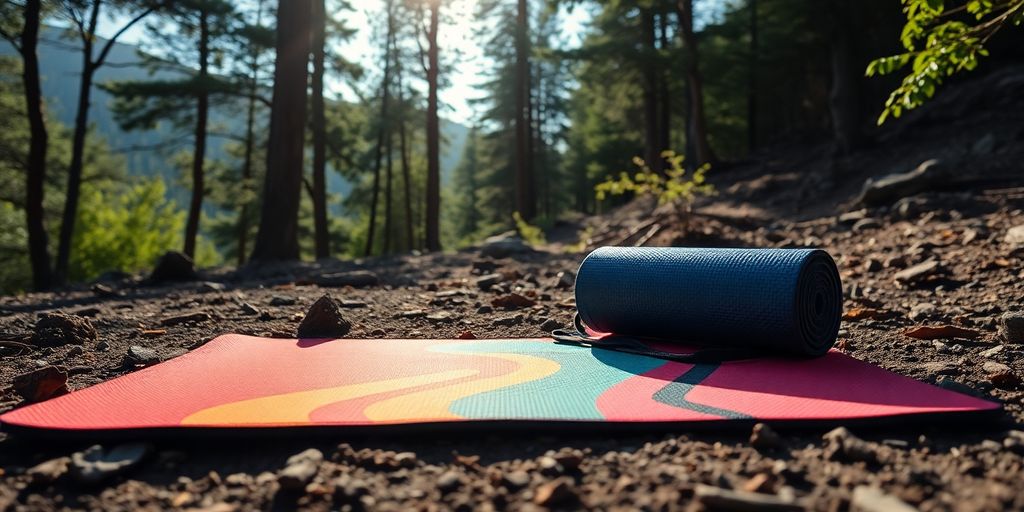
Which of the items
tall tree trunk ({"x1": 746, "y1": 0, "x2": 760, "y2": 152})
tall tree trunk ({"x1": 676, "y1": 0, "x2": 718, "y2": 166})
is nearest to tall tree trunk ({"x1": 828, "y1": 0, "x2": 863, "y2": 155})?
tall tree trunk ({"x1": 676, "y1": 0, "x2": 718, "y2": 166})

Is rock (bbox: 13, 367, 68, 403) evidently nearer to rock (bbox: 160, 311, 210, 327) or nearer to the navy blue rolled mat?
rock (bbox: 160, 311, 210, 327)

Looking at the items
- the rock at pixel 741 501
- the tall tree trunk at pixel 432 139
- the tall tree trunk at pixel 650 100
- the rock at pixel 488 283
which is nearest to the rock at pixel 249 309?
the rock at pixel 488 283

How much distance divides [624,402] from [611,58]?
17.5 m

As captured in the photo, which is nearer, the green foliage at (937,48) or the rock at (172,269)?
the green foliage at (937,48)

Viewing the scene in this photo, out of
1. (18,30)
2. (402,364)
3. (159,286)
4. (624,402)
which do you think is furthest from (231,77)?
(624,402)

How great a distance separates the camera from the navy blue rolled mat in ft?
10.1

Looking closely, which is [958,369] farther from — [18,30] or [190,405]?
[18,30]

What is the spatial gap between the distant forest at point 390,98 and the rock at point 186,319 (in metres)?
4.64

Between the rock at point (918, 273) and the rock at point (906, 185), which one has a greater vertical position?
the rock at point (906, 185)

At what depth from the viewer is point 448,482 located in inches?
67.7

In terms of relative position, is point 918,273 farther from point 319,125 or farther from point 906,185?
point 319,125

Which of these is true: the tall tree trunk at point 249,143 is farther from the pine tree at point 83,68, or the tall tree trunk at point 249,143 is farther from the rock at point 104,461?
the rock at point 104,461

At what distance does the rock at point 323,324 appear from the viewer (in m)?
3.96

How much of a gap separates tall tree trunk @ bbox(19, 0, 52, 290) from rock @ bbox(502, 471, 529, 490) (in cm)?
1200
